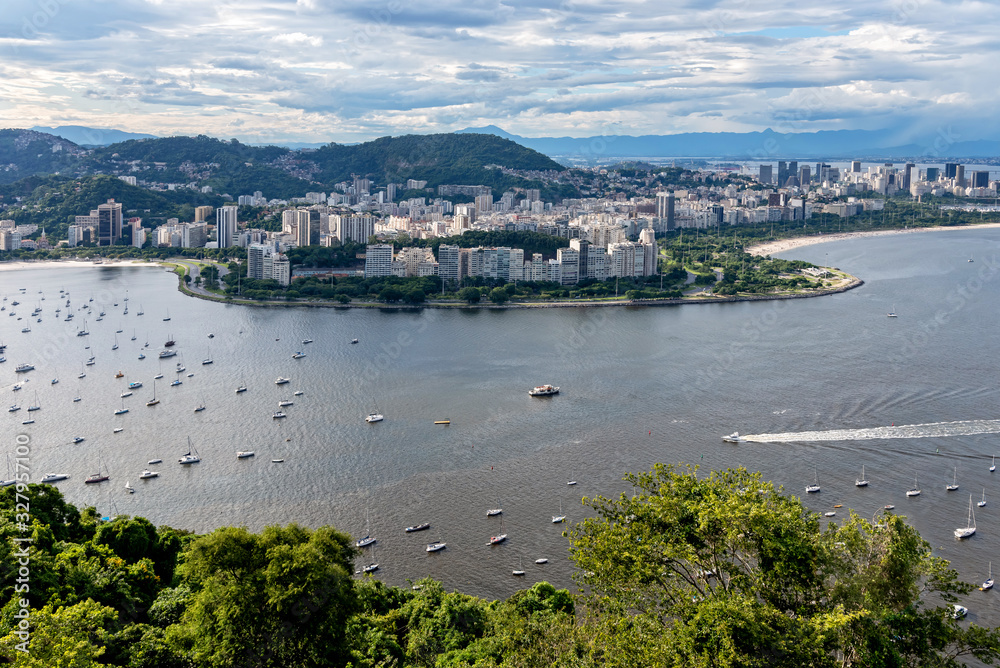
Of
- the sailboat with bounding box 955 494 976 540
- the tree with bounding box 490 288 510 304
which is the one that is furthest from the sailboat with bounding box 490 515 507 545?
the tree with bounding box 490 288 510 304

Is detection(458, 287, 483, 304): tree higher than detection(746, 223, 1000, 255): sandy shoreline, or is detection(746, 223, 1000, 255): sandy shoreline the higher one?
detection(746, 223, 1000, 255): sandy shoreline

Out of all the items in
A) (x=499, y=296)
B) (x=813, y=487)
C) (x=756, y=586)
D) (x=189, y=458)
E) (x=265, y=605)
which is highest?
(x=756, y=586)

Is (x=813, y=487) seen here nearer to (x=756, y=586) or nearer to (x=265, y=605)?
(x=756, y=586)

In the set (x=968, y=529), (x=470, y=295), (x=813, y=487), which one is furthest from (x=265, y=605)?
(x=470, y=295)

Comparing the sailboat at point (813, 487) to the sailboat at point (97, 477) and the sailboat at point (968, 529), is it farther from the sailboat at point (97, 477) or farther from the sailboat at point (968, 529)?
the sailboat at point (97, 477)

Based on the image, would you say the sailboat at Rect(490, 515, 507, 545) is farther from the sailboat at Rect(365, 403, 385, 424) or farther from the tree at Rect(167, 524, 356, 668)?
the sailboat at Rect(365, 403, 385, 424)

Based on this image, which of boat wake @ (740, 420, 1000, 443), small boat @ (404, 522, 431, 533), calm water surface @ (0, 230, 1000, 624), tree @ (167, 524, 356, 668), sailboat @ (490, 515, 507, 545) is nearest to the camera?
tree @ (167, 524, 356, 668)
